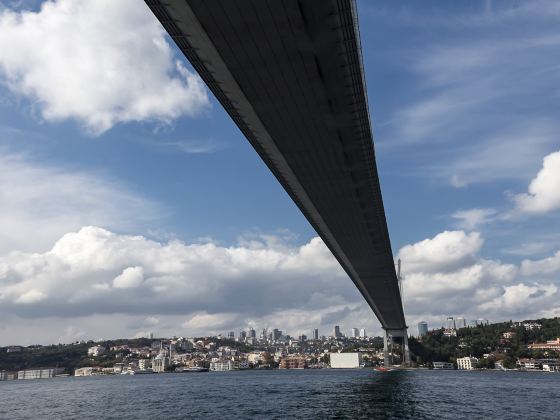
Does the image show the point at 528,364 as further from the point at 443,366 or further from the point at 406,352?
the point at 406,352

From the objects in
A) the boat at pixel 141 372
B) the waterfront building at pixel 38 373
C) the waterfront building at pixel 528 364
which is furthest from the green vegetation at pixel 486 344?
the waterfront building at pixel 38 373

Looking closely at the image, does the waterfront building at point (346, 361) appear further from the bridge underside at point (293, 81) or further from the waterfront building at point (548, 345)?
the bridge underside at point (293, 81)

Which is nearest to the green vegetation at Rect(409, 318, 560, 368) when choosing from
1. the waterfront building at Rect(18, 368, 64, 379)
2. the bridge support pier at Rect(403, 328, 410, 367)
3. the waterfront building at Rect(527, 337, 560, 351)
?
the waterfront building at Rect(527, 337, 560, 351)

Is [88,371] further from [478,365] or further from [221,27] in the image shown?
[221,27]

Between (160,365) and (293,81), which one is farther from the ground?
(293,81)

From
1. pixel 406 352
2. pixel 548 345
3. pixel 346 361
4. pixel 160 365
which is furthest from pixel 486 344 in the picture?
pixel 160 365
